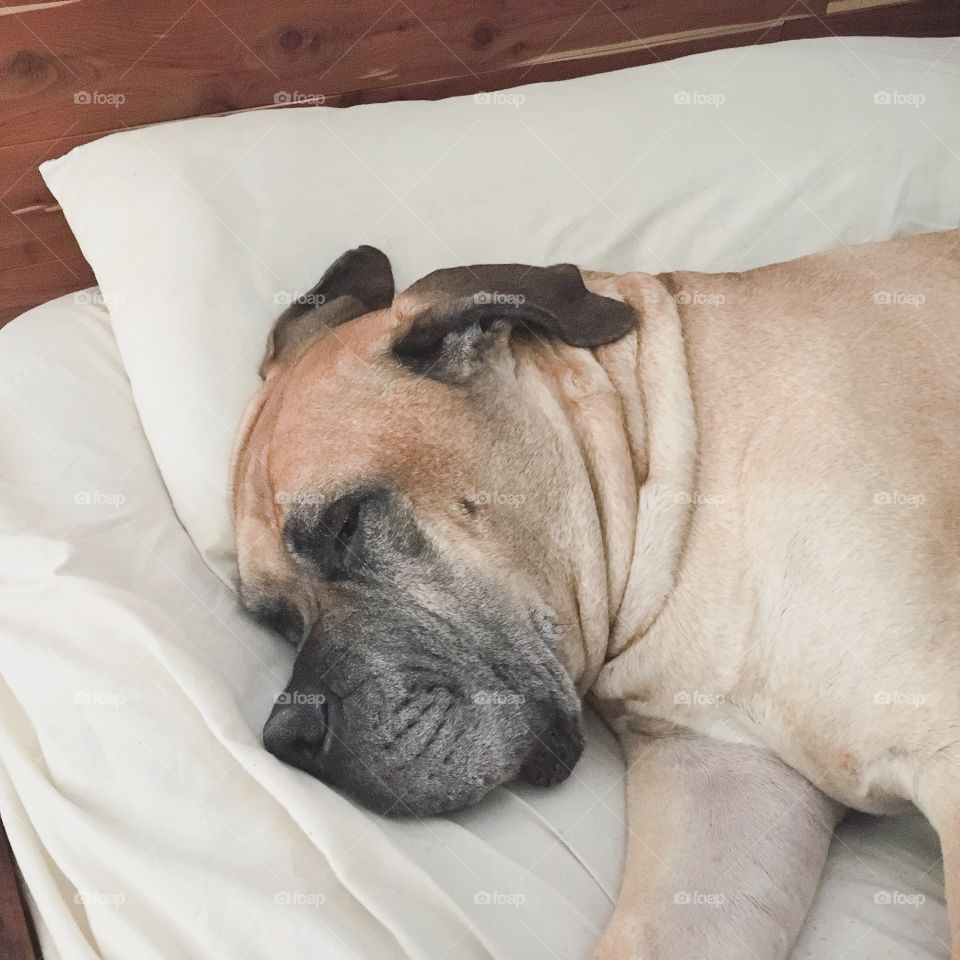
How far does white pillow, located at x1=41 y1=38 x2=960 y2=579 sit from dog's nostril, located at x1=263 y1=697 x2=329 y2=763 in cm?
55

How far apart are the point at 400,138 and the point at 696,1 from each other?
3.20ft

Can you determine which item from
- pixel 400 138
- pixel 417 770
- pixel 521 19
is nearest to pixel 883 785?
pixel 417 770

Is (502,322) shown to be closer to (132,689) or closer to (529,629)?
(529,629)

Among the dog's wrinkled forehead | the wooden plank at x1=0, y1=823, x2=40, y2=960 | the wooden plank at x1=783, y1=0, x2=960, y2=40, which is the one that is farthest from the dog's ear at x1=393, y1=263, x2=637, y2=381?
the wooden plank at x1=783, y1=0, x2=960, y2=40

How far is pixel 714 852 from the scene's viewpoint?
1.64 meters

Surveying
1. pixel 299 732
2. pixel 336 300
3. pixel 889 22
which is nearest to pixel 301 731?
pixel 299 732

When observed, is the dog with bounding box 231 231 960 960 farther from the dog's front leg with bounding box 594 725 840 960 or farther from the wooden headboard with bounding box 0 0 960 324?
the wooden headboard with bounding box 0 0 960 324

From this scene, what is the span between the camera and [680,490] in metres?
1.65

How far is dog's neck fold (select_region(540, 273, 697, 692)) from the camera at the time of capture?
1.65 meters

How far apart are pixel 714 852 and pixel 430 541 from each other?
2.19 ft

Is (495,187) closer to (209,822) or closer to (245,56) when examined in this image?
(245,56)

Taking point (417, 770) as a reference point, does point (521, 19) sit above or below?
above

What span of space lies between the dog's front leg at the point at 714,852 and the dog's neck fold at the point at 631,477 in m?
0.21

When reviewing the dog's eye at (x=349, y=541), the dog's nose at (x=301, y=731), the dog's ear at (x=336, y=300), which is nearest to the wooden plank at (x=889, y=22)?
the dog's ear at (x=336, y=300)
